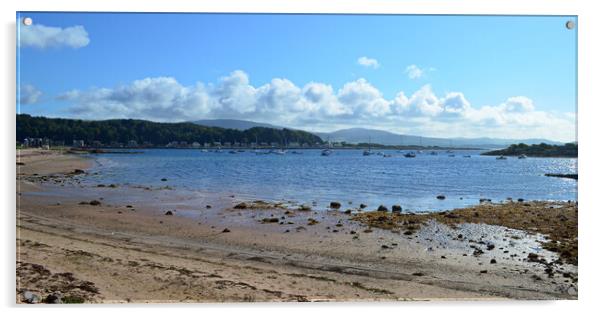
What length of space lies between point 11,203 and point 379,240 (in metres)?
5.34

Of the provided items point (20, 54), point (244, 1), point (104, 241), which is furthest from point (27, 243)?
point (244, 1)

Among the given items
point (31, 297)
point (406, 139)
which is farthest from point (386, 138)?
point (31, 297)

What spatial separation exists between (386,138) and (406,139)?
1.04 ft

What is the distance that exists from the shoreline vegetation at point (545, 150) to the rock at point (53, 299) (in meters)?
6.04

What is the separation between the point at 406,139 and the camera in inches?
270

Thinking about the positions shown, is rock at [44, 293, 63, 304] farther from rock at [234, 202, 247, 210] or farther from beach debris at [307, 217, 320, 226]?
rock at [234, 202, 247, 210]

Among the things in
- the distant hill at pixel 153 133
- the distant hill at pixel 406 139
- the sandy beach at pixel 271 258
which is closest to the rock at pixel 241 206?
the sandy beach at pixel 271 258

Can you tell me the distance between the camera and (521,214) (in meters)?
9.39

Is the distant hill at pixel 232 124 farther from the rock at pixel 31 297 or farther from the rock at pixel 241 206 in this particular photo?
the rock at pixel 241 206

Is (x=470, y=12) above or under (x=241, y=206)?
above

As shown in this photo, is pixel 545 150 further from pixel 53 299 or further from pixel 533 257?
pixel 53 299

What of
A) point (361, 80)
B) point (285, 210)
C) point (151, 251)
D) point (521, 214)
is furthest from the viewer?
point (285, 210)

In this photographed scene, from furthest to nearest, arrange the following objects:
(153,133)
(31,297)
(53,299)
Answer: (153,133), (31,297), (53,299)

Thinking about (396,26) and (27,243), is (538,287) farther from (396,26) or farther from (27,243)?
(27,243)
